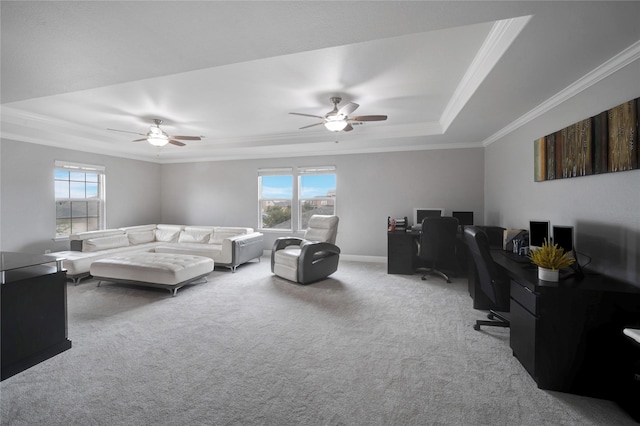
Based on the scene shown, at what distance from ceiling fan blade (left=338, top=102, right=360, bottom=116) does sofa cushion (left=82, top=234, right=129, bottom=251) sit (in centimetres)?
503

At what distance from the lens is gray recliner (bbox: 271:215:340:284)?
4.39m

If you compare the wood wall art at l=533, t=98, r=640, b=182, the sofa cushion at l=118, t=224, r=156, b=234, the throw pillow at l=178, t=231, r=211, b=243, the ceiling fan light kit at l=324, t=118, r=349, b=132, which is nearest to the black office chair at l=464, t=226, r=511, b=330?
the wood wall art at l=533, t=98, r=640, b=182

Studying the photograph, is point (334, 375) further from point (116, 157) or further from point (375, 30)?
point (116, 157)

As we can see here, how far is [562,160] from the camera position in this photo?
286cm

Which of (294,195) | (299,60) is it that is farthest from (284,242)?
(299,60)

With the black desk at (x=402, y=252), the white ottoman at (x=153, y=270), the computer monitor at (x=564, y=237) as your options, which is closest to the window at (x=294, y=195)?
the black desk at (x=402, y=252)

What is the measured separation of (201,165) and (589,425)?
308 inches

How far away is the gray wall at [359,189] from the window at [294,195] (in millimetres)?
170

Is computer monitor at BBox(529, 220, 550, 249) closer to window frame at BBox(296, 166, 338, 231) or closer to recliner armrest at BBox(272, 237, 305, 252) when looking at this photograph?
recliner armrest at BBox(272, 237, 305, 252)

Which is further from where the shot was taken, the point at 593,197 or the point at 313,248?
the point at 313,248

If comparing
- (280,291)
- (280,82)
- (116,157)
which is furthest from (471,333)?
(116,157)

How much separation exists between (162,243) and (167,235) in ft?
0.80

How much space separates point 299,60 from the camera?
8.79 ft

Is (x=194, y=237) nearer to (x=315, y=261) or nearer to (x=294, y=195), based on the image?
(x=294, y=195)
